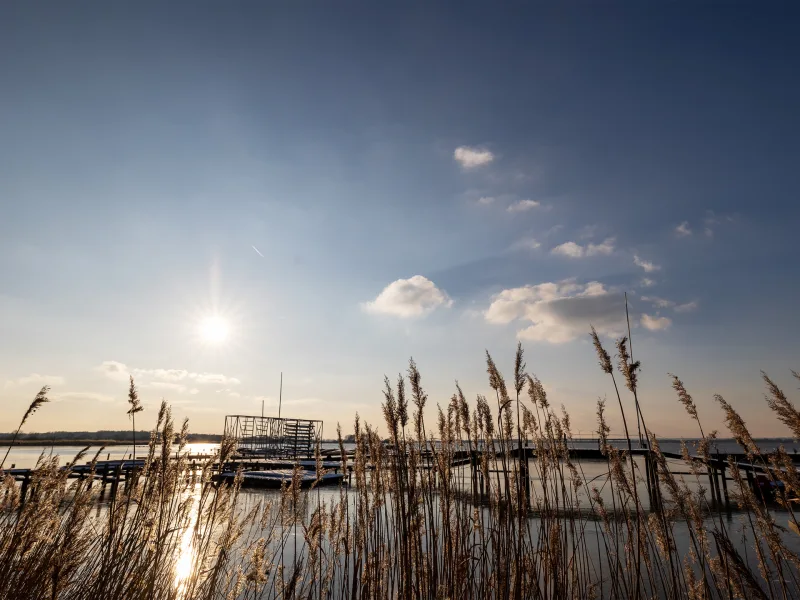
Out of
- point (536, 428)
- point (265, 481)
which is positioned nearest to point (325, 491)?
point (265, 481)

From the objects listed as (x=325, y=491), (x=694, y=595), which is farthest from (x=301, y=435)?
(x=694, y=595)

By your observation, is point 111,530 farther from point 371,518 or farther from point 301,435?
point 301,435

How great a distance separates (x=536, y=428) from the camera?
526 centimetres

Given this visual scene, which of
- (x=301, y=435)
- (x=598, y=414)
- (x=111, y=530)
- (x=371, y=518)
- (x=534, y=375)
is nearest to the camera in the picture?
(x=111, y=530)

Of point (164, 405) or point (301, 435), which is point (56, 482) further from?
point (301, 435)

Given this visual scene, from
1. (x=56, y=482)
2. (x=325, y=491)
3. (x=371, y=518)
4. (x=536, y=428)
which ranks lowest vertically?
(x=325, y=491)

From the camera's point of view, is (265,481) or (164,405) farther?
(265,481)

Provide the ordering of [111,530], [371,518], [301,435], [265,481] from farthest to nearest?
[301,435], [265,481], [371,518], [111,530]

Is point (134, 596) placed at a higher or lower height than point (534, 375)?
lower

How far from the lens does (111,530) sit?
238cm

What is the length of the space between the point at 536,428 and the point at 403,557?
8.54 feet

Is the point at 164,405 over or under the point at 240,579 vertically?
over

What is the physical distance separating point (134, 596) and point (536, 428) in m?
4.02

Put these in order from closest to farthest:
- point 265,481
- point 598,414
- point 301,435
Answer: point 598,414, point 265,481, point 301,435
